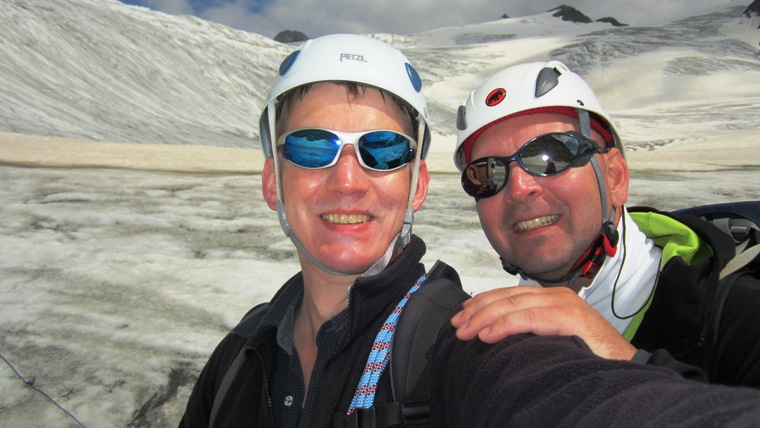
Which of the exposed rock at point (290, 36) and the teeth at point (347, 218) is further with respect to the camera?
the exposed rock at point (290, 36)

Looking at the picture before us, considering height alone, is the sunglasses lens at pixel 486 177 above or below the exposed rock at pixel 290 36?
below

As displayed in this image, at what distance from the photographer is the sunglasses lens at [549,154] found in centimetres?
274

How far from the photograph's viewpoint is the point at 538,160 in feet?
9.04

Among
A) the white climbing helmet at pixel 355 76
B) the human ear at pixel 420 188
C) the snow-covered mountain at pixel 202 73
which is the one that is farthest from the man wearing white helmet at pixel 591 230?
the snow-covered mountain at pixel 202 73

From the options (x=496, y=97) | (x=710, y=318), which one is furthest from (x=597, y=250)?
(x=496, y=97)

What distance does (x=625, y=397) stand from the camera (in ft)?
2.58

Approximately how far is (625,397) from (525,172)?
81.4 inches

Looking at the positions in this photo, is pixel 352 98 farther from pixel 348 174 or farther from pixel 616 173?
pixel 616 173

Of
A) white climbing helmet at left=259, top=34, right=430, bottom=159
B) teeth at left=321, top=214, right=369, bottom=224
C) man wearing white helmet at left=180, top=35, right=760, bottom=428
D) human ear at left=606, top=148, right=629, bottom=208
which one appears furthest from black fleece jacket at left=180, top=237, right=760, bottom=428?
human ear at left=606, top=148, right=629, bottom=208

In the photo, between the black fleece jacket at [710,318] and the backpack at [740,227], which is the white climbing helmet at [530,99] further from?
the black fleece jacket at [710,318]

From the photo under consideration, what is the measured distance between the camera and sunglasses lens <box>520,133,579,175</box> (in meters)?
2.74

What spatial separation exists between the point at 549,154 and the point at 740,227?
95 cm

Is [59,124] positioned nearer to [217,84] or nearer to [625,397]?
[217,84]

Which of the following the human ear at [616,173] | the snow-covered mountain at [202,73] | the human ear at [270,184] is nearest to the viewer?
the human ear at [270,184]
